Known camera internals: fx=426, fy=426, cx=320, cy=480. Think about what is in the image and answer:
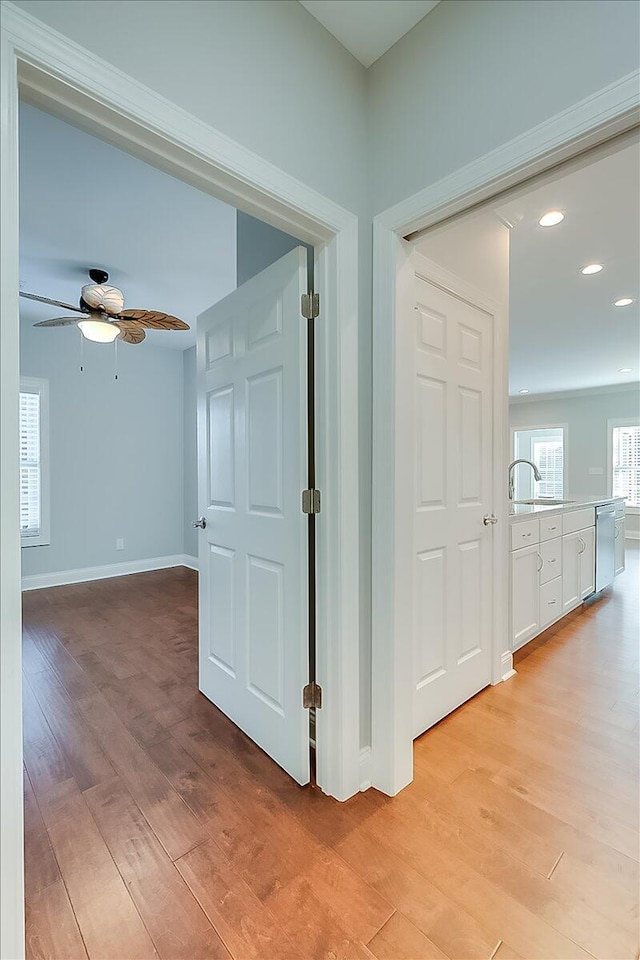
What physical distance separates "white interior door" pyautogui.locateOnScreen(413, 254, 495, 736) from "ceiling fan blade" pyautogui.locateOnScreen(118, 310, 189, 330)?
187 centimetres

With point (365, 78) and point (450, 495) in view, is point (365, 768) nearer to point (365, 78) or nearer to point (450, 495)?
point (450, 495)

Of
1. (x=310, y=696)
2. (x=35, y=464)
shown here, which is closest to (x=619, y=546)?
(x=310, y=696)

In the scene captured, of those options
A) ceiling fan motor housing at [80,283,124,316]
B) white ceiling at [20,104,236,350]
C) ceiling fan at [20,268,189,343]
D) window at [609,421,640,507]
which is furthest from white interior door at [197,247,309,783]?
window at [609,421,640,507]

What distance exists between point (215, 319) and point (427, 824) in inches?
88.7

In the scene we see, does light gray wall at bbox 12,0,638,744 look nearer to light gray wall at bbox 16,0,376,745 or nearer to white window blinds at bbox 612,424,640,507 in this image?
light gray wall at bbox 16,0,376,745

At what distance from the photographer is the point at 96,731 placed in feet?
6.63

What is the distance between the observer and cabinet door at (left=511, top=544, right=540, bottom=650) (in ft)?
8.61

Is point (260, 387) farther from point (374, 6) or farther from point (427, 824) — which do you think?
point (427, 824)

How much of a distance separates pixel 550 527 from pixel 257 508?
2.30m

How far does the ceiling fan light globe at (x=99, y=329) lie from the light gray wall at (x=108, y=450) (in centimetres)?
150

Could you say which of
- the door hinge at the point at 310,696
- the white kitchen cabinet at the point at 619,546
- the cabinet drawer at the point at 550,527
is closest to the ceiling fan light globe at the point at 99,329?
the door hinge at the point at 310,696

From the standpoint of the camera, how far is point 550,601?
3.08 meters

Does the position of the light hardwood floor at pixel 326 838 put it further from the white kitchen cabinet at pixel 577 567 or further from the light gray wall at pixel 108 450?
the light gray wall at pixel 108 450

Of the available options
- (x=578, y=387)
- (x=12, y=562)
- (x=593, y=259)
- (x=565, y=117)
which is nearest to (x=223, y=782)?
(x=12, y=562)
